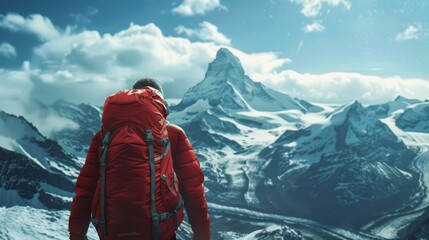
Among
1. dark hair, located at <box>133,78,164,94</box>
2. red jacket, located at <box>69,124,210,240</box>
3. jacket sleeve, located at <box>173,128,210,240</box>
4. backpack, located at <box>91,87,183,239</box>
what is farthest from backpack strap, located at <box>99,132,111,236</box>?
dark hair, located at <box>133,78,164,94</box>

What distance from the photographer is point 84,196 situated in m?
7.73

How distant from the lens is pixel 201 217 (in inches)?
300

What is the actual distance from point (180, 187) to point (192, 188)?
360 mm

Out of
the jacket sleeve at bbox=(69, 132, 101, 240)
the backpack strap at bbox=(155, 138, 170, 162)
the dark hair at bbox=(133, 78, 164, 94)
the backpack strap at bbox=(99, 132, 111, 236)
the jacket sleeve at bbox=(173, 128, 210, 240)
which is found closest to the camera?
the backpack strap at bbox=(99, 132, 111, 236)

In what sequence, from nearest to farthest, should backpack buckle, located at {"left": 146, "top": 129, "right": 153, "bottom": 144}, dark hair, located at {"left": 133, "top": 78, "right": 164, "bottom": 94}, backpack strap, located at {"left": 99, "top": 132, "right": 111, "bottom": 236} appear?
backpack strap, located at {"left": 99, "top": 132, "right": 111, "bottom": 236}
backpack buckle, located at {"left": 146, "top": 129, "right": 153, "bottom": 144}
dark hair, located at {"left": 133, "top": 78, "right": 164, "bottom": 94}

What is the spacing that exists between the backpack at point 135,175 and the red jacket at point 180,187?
0.46 meters

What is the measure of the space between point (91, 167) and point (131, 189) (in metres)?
1.81

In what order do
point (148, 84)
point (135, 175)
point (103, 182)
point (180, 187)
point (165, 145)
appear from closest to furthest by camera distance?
point (135, 175), point (103, 182), point (165, 145), point (180, 187), point (148, 84)

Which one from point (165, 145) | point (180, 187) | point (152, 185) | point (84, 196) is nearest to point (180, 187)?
point (180, 187)

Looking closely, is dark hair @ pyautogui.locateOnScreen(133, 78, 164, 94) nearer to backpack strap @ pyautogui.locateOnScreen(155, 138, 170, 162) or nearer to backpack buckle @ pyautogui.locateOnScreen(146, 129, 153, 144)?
backpack strap @ pyautogui.locateOnScreen(155, 138, 170, 162)

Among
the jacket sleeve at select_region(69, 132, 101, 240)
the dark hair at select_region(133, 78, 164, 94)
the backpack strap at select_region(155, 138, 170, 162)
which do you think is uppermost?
the dark hair at select_region(133, 78, 164, 94)

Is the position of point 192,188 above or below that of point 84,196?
above

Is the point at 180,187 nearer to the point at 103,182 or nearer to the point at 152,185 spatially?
the point at 152,185

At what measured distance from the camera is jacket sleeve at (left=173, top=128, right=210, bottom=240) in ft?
25.0
